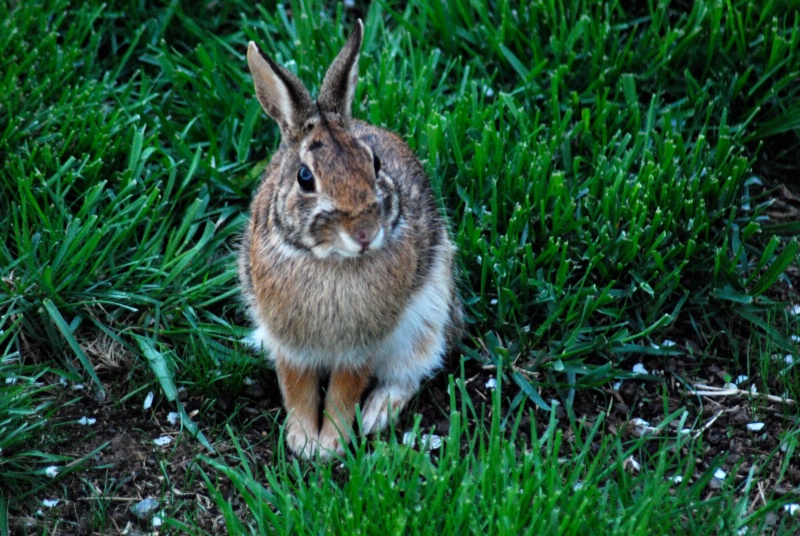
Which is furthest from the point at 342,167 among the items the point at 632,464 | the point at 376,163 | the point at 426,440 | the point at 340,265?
the point at 632,464

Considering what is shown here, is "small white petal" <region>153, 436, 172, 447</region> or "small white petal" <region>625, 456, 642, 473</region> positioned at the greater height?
"small white petal" <region>153, 436, 172, 447</region>

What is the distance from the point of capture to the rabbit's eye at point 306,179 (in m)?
3.46

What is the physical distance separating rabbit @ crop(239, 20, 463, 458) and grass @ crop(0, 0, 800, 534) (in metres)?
0.22

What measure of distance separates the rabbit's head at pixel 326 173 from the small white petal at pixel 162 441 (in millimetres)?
899

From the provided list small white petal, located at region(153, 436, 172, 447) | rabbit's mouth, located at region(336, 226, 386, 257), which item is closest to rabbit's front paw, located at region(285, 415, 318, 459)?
small white petal, located at region(153, 436, 172, 447)

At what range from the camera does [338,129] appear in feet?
12.0

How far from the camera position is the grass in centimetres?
371

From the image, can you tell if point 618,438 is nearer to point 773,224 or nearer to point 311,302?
point 311,302

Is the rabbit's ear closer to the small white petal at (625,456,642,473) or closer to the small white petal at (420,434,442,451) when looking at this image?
the small white petal at (420,434,442,451)

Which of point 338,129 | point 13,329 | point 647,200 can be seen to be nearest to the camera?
point 338,129

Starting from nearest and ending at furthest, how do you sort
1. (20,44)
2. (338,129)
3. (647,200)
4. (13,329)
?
(338,129), (13,329), (647,200), (20,44)

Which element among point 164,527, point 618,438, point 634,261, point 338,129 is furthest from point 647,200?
point 164,527

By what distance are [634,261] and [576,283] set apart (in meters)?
0.24

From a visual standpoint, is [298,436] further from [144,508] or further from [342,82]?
[342,82]
